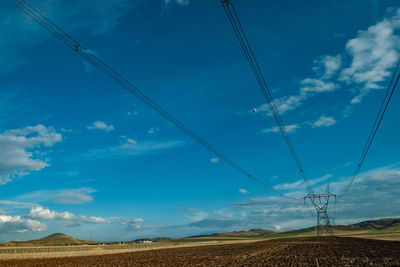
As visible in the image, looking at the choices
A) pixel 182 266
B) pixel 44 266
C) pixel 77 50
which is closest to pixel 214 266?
pixel 182 266

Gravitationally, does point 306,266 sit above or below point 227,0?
below

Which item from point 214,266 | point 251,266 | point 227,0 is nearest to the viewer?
point 227,0

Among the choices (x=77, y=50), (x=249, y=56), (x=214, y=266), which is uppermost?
(x=249, y=56)

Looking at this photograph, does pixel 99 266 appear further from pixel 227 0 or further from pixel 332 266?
pixel 227 0

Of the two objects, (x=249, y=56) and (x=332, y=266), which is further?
(x=332, y=266)

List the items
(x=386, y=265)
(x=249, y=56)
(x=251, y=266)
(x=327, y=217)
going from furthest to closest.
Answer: (x=327, y=217) < (x=251, y=266) < (x=386, y=265) < (x=249, y=56)

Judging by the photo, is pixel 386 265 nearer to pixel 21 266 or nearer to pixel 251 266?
pixel 251 266

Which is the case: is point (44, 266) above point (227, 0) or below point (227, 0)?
below

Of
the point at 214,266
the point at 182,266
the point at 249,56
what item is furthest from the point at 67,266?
the point at 249,56

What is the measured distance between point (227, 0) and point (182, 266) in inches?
1481

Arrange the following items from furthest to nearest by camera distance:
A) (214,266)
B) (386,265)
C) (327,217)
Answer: (327,217) < (214,266) < (386,265)

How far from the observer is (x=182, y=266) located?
1613 inches

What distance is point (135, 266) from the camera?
4322cm

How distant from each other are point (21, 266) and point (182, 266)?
85.2 ft
